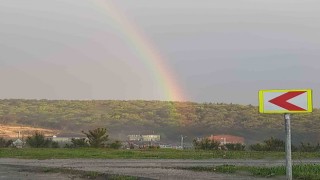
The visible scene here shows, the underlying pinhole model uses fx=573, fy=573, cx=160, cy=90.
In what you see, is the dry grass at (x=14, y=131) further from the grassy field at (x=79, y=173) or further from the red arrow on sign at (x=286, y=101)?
the red arrow on sign at (x=286, y=101)

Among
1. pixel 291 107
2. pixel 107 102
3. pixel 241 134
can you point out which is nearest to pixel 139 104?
pixel 107 102

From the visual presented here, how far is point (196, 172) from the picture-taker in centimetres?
1898

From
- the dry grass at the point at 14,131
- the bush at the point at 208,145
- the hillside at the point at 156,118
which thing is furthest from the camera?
the hillside at the point at 156,118

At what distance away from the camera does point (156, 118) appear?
102 m

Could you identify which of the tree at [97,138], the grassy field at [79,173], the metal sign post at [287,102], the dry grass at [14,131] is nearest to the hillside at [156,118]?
the dry grass at [14,131]

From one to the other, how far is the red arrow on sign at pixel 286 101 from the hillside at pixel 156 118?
2733 inches

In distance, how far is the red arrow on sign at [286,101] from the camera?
35.6 ft

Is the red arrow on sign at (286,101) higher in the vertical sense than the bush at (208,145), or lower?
higher

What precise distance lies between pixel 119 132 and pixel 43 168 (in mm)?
70087

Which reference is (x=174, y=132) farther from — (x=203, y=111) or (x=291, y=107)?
(x=291, y=107)

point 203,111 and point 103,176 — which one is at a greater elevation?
point 203,111

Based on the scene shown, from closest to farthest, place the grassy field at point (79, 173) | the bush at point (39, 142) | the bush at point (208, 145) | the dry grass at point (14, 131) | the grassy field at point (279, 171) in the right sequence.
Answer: the grassy field at point (279, 171) → the grassy field at point (79, 173) → the bush at point (208, 145) → the bush at point (39, 142) → the dry grass at point (14, 131)


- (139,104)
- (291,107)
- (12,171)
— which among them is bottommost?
(12,171)

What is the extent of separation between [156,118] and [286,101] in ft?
298
